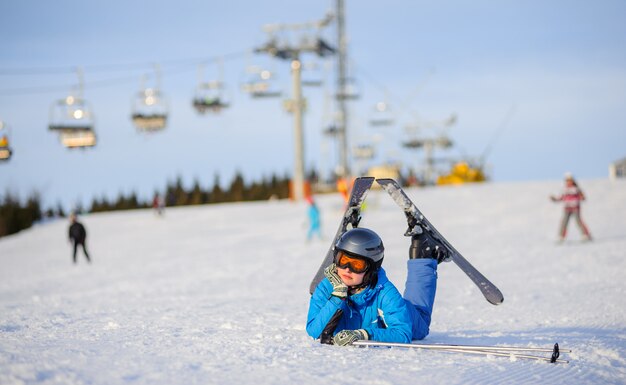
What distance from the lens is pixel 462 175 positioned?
2576 inches

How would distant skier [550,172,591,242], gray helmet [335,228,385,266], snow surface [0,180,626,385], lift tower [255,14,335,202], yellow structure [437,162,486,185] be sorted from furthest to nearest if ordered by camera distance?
yellow structure [437,162,486,185] < lift tower [255,14,335,202] < distant skier [550,172,591,242] < gray helmet [335,228,385,266] < snow surface [0,180,626,385]

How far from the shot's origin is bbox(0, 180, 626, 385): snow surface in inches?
181

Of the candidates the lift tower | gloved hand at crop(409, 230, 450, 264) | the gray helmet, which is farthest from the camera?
the lift tower

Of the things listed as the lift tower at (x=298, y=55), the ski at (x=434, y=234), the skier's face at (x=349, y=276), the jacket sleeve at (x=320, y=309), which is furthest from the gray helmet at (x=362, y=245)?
the lift tower at (x=298, y=55)

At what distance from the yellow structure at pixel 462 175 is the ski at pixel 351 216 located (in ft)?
195

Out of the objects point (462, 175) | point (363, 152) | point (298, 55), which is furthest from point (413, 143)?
point (298, 55)

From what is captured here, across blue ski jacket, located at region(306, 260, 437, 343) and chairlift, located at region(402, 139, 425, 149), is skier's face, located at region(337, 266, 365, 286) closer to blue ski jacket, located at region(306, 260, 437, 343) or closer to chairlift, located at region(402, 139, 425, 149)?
blue ski jacket, located at region(306, 260, 437, 343)

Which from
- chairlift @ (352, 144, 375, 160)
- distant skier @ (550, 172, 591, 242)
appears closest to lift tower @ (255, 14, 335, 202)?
chairlift @ (352, 144, 375, 160)

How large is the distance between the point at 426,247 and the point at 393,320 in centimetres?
88

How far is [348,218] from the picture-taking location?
20.3ft

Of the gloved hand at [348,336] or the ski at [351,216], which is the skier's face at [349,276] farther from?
the ski at [351,216]

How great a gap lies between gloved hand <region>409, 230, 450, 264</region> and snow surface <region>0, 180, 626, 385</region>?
2.51 feet

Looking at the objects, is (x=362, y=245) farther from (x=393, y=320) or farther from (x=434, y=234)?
(x=434, y=234)

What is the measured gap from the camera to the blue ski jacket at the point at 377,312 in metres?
5.37
